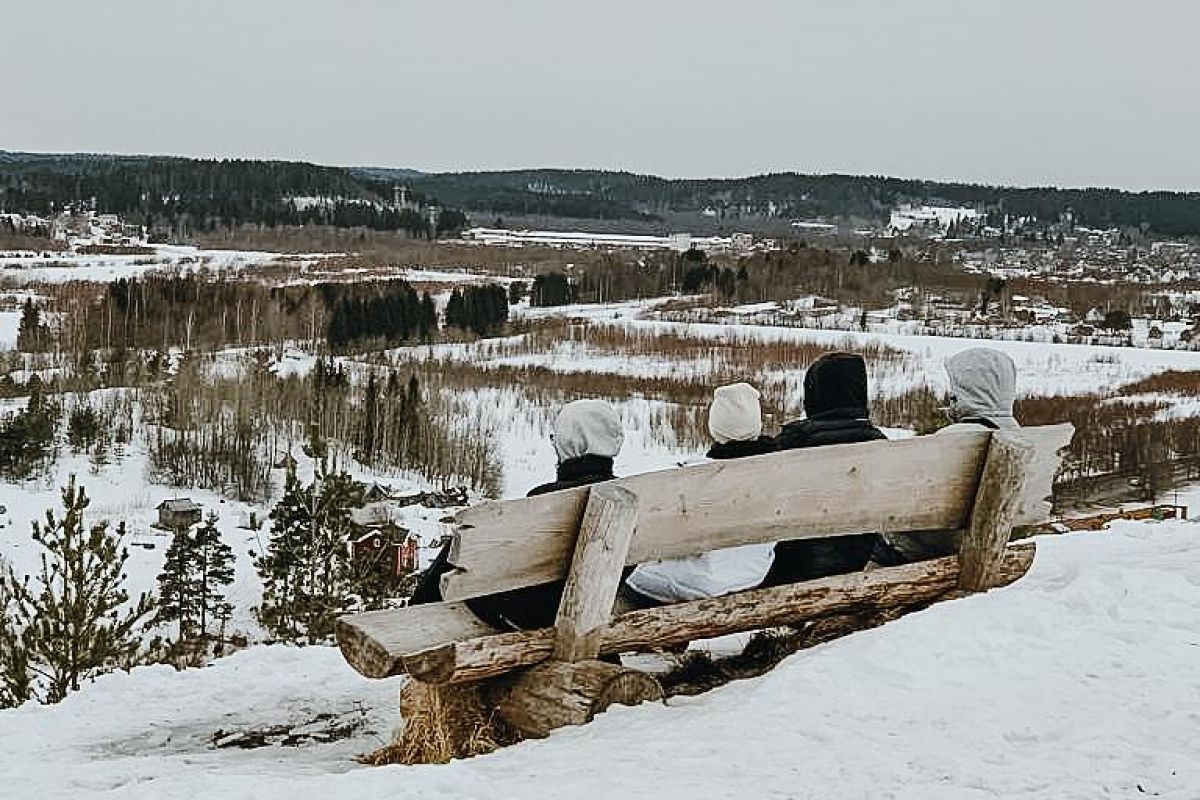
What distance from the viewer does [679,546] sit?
4598 mm

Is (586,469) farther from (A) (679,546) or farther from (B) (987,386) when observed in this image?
(B) (987,386)

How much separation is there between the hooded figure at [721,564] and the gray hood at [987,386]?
1.08m

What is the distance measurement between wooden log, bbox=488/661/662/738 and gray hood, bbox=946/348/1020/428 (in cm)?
203

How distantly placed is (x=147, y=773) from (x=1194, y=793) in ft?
11.7

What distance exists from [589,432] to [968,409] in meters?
1.87

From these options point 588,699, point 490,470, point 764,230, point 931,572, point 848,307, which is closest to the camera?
point 588,699

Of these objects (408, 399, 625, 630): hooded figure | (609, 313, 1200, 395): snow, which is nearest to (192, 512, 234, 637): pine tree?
(408, 399, 625, 630): hooded figure

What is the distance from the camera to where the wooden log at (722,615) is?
436 centimetres

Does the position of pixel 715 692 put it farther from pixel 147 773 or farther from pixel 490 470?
pixel 490 470

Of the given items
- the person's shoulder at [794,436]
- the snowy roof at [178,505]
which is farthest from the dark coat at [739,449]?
the snowy roof at [178,505]

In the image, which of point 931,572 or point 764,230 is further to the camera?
point 764,230

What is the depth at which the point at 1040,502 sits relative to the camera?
5375mm

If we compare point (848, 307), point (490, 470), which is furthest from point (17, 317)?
point (848, 307)

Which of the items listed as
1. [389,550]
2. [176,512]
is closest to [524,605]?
[389,550]
